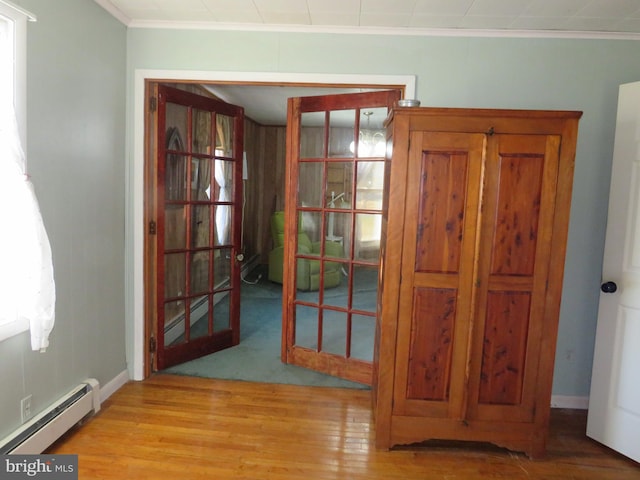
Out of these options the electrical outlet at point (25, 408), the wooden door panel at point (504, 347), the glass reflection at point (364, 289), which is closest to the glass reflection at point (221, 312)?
the glass reflection at point (364, 289)

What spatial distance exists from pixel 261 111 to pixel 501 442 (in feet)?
15.8

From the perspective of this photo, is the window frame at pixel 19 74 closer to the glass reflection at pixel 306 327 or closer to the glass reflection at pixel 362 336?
the glass reflection at pixel 306 327

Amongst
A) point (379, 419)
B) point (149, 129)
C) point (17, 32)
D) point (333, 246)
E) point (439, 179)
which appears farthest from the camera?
point (333, 246)

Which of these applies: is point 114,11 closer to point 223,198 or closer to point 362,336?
point 223,198

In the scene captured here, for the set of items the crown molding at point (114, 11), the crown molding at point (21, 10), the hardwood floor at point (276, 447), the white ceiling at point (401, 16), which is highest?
the white ceiling at point (401, 16)

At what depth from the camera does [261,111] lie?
18.5ft

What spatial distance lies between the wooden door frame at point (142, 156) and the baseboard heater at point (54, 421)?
47cm

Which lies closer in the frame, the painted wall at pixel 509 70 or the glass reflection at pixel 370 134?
the painted wall at pixel 509 70

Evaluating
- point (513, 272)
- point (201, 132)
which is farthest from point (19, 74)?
point (513, 272)

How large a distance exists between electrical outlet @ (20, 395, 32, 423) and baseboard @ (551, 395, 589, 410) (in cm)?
307

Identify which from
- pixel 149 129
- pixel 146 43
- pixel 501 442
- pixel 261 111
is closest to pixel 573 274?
pixel 501 442

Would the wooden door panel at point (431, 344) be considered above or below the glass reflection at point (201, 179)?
below

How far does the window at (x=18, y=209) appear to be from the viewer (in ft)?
5.71

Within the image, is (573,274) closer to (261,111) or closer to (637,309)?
(637,309)
